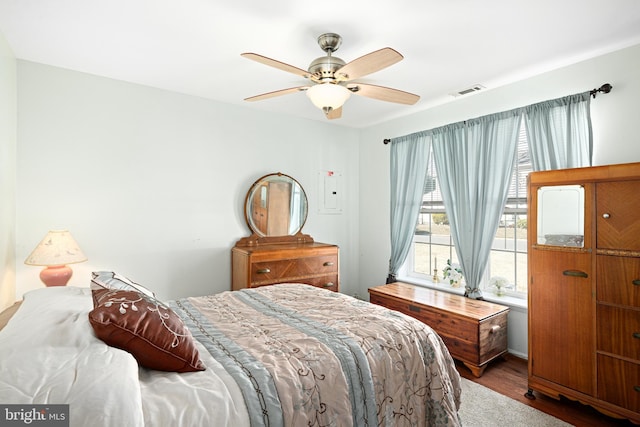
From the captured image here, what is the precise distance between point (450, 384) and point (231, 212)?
8.94 feet

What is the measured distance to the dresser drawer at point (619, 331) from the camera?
2.01m

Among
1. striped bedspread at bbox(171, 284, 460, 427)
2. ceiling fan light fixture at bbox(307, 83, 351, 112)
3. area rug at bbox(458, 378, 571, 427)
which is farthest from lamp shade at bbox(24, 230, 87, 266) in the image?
area rug at bbox(458, 378, 571, 427)

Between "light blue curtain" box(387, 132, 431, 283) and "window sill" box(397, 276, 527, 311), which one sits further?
"light blue curtain" box(387, 132, 431, 283)

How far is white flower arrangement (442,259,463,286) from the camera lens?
3.61 meters

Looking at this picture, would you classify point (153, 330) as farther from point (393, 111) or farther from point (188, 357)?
point (393, 111)

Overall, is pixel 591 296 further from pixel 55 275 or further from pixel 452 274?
pixel 55 275

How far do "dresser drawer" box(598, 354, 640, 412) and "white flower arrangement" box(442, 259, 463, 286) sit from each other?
4.95ft

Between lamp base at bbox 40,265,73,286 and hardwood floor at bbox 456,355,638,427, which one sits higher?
lamp base at bbox 40,265,73,286

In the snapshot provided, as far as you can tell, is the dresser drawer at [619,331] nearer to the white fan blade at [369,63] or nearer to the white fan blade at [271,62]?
the white fan blade at [369,63]

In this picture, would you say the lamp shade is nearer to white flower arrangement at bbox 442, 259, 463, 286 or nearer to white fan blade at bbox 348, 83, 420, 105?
white fan blade at bbox 348, 83, 420, 105

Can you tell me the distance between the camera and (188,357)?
1.32 metres

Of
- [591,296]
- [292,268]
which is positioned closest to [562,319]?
[591,296]

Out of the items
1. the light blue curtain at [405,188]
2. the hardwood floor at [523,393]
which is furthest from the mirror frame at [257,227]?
the hardwood floor at [523,393]
